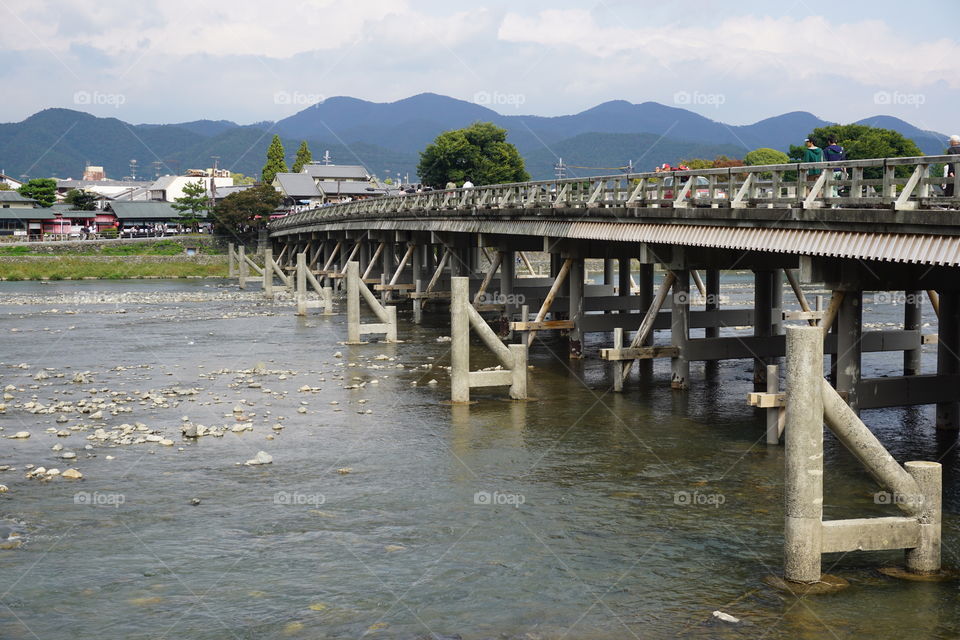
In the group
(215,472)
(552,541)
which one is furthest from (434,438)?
(552,541)

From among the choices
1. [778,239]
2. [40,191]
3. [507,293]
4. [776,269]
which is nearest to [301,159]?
[40,191]

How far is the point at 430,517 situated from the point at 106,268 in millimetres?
80470

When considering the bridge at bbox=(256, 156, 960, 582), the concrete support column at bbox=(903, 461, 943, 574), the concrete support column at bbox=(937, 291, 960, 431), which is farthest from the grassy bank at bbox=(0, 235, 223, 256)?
the concrete support column at bbox=(903, 461, 943, 574)

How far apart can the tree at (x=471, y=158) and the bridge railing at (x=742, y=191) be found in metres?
58.3

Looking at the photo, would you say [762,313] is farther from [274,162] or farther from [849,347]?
[274,162]

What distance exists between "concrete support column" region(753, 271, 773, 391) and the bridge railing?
2118 millimetres

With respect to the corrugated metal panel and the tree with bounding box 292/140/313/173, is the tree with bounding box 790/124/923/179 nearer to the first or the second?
the corrugated metal panel

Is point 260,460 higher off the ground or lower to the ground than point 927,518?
lower

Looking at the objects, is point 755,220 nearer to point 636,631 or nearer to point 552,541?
point 552,541

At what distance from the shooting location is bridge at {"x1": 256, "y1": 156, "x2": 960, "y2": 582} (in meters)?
11.7

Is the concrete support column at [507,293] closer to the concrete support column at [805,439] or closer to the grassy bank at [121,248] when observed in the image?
the concrete support column at [805,439]

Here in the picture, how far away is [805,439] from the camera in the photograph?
1125cm

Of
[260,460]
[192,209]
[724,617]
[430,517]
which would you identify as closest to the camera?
[724,617]

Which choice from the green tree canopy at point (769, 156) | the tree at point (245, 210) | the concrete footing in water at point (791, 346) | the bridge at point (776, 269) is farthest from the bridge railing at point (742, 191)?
the tree at point (245, 210)
